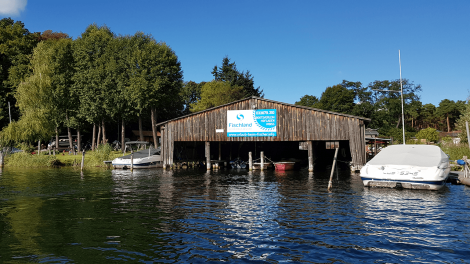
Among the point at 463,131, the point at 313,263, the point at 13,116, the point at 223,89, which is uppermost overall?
the point at 223,89

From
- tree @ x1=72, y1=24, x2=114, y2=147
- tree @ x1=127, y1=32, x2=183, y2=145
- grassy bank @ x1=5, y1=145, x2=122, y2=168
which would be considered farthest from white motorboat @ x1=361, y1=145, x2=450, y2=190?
tree @ x1=72, y1=24, x2=114, y2=147

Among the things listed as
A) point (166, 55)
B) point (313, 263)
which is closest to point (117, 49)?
point (166, 55)

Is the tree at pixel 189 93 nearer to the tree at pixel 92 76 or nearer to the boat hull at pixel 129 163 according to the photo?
the tree at pixel 92 76

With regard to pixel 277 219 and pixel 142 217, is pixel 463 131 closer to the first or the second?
pixel 277 219

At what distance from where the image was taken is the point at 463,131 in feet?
128

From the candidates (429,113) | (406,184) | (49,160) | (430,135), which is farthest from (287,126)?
(429,113)

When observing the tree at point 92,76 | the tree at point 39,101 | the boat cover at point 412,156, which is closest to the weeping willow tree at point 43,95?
the tree at point 39,101

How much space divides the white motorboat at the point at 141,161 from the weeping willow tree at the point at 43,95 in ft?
43.0

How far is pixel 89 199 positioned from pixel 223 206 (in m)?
7.58

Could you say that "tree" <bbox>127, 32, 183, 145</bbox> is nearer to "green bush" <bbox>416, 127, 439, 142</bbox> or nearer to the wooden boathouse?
the wooden boathouse

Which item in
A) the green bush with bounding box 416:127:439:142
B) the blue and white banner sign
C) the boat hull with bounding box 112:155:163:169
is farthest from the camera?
the green bush with bounding box 416:127:439:142

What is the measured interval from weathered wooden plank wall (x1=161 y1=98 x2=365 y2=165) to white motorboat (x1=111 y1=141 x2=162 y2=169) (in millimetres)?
2624

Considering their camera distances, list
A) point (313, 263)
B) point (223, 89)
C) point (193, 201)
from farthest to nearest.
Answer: point (223, 89) < point (193, 201) < point (313, 263)

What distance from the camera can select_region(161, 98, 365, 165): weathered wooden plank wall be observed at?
112 feet
